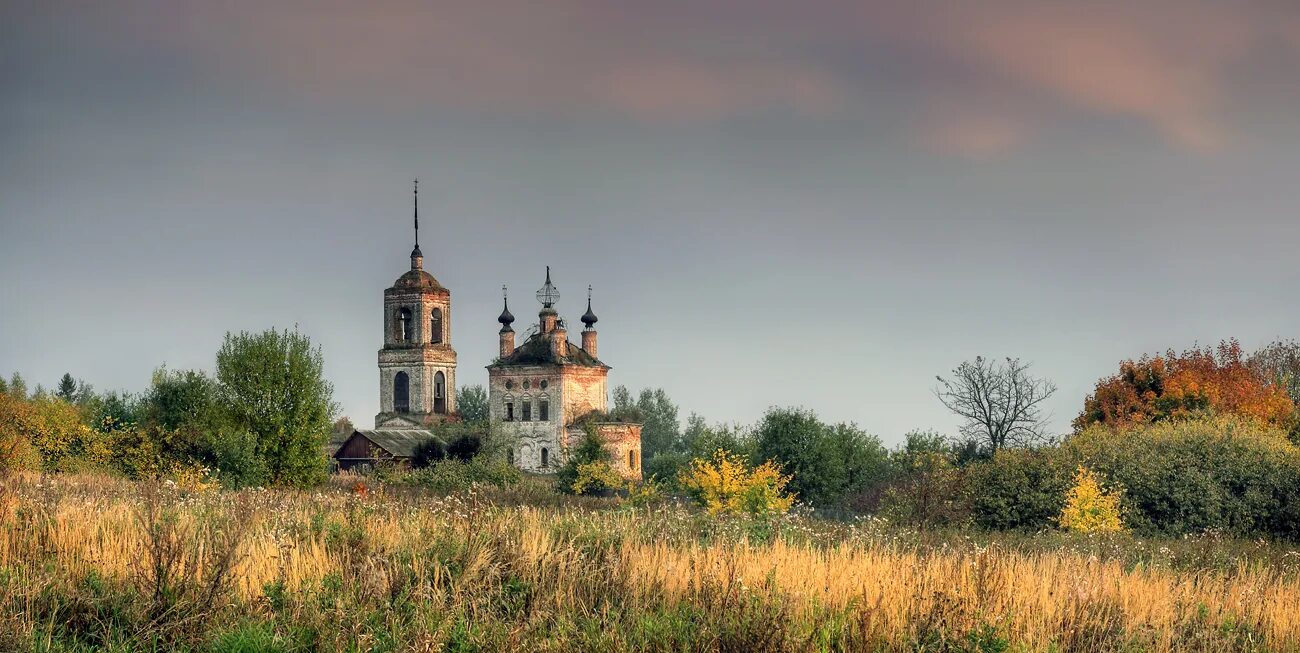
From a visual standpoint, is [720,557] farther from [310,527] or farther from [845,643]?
[310,527]

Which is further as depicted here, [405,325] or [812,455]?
[405,325]

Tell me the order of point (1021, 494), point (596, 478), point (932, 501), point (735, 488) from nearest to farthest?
point (1021, 494) → point (932, 501) → point (735, 488) → point (596, 478)

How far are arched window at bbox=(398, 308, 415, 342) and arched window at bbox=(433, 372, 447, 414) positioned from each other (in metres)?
3.26

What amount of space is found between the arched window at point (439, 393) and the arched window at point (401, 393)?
1.81 meters

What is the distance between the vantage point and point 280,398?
4412 centimetres

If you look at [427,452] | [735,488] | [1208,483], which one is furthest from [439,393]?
[1208,483]

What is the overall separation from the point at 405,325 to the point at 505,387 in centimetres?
1134

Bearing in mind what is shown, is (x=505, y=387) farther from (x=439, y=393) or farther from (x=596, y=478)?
(x=596, y=478)

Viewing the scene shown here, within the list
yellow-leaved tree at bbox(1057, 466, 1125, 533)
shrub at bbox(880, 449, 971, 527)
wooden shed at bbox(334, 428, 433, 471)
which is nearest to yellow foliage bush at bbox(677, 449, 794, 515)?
shrub at bbox(880, 449, 971, 527)

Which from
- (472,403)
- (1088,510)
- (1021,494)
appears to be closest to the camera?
(1088,510)

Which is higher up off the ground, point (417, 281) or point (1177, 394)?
point (417, 281)

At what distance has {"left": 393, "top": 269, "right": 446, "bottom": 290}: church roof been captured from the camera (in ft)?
289

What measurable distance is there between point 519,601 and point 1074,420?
41281mm

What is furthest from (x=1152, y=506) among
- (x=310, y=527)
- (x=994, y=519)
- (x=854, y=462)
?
(x=854, y=462)
